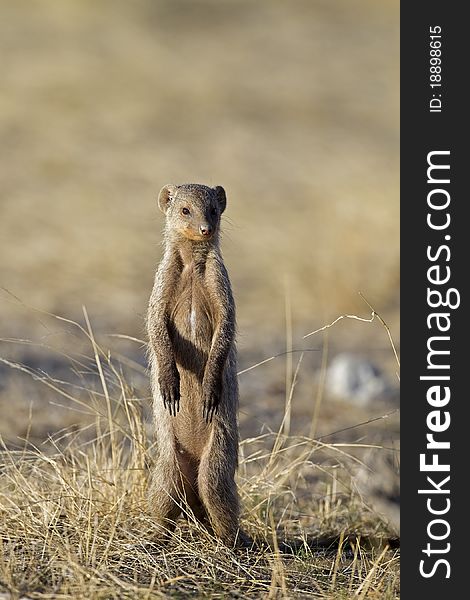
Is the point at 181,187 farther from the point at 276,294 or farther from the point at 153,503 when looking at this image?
the point at 276,294

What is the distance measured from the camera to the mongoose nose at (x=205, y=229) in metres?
4.31

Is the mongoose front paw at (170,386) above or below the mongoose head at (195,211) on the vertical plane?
below

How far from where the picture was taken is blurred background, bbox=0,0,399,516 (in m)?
8.26

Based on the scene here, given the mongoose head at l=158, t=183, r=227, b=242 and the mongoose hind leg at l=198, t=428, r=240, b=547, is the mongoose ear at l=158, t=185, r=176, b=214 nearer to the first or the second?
the mongoose head at l=158, t=183, r=227, b=242

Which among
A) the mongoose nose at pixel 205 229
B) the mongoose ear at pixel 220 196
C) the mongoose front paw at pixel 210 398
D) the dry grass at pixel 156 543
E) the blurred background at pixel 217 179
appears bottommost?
the dry grass at pixel 156 543

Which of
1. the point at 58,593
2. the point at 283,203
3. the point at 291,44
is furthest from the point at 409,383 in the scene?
the point at 291,44

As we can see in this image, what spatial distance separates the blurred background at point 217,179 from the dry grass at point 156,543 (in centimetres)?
61

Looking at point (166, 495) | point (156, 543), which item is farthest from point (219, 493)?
point (156, 543)

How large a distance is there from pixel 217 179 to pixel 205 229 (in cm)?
902

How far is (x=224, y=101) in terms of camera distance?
17609mm

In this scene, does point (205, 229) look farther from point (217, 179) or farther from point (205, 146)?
point (205, 146)

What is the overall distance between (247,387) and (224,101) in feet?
34.0

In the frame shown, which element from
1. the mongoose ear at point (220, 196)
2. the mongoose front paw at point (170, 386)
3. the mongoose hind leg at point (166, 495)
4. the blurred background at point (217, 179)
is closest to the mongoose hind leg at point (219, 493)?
the mongoose hind leg at point (166, 495)

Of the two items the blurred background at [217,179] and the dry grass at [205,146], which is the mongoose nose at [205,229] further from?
the dry grass at [205,146]
